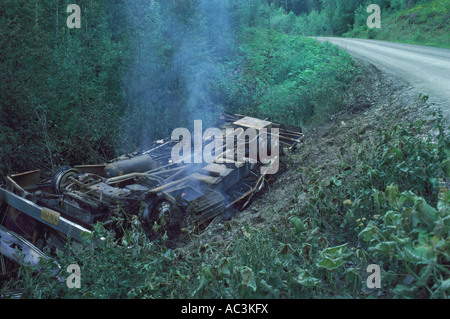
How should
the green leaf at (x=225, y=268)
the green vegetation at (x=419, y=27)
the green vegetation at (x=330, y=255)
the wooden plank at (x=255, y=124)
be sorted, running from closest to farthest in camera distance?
the green vegetation at (x=330, y=255)
the green leaf at (x=225, y=268)
the wooden plank at (x=255, y=124)
the green vegetation at (x=419, y=27)

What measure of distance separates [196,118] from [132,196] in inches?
255

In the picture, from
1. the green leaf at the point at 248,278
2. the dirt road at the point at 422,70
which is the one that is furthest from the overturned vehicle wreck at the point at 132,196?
the dirt road at the point at 422,70

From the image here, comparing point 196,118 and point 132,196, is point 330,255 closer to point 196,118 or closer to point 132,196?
point 132,196

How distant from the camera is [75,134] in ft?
34.8

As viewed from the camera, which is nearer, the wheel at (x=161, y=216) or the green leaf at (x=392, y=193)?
the green leaf at (x=392, y=193)

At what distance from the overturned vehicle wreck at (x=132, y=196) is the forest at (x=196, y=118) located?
2.53 ft

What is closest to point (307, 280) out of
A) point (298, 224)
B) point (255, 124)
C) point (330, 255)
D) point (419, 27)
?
point (330, 255)

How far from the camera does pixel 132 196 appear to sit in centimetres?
639

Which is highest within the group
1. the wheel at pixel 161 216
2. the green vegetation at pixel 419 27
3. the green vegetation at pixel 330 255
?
the green vegetation at pixel 419 27

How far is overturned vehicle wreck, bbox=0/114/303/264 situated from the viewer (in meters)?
6.05

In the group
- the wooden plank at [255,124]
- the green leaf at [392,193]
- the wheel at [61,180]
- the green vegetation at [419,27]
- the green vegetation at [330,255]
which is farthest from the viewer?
the green vegetation at [419,27]

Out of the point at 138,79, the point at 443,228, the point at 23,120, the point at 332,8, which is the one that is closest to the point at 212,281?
the point at 443,228

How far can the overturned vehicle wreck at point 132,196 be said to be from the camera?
19.9ft

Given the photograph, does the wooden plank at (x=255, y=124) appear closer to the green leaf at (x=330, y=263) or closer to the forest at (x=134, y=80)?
the forest at (x=134, y=80)
